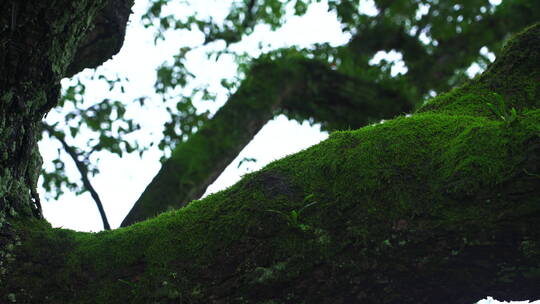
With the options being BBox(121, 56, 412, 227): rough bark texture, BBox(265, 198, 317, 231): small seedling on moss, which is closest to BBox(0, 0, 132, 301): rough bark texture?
BBox(265, 198, 317, 231): small seedling on moss

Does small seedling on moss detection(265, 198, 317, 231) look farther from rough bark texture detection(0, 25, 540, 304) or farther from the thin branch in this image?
the thin branch

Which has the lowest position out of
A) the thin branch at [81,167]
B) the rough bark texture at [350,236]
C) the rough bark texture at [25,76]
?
the rough bark texture at [350,236]

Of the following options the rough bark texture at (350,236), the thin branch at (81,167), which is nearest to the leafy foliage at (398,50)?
the thin branch at (81,167)

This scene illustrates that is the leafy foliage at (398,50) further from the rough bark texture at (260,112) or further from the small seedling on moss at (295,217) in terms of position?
the small seedling on moss at (295,217)

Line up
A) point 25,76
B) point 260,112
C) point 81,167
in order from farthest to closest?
point 81,167, point 260,112, point 25,76

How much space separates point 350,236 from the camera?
217 cm

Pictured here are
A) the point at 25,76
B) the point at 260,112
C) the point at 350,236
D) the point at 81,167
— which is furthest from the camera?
the point at 81,167

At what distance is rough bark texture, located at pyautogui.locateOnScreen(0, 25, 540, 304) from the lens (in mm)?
2037

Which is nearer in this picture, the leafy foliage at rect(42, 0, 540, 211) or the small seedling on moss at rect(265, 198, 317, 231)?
the small seedling on moss at rect(265, 198, 317, 231)

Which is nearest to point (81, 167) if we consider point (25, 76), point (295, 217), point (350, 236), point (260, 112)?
point (260, 112)

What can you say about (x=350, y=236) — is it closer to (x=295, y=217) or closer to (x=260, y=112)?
(x=295, y=217)

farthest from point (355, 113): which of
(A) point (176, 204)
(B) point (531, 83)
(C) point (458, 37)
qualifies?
(B) point (531, 83)

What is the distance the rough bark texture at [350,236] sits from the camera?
2037mm

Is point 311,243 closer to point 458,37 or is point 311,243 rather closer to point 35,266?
point 35,266
